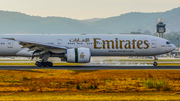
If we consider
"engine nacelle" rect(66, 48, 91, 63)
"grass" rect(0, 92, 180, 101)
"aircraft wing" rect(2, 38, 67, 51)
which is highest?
"aircraft wing" rect(2, 38, 67, 51)

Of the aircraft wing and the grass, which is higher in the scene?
the aircraft wing

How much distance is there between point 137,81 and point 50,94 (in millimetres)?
7585

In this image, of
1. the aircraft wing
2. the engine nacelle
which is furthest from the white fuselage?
the engine nacelle

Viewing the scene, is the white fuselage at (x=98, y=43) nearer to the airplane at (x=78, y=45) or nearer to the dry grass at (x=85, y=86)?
the airplane at (x=78, y=45)

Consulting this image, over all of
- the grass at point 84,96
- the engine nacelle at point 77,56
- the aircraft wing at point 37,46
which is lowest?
the grass at point 84,96

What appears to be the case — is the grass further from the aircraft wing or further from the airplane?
the airplane

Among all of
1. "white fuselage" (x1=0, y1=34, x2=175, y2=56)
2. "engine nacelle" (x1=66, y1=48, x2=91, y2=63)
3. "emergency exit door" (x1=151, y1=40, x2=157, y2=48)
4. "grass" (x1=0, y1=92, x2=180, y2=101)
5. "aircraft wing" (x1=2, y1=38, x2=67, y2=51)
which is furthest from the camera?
"emergency exit door" (x1=151, y1=40, x2=157, y2=48)

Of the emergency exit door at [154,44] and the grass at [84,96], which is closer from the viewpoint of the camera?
the grass at [84,96]

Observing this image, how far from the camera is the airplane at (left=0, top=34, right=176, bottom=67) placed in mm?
30422

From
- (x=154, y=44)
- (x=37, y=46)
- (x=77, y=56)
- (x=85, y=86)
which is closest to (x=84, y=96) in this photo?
(x=85, y=86)

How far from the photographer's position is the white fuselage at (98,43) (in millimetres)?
31625

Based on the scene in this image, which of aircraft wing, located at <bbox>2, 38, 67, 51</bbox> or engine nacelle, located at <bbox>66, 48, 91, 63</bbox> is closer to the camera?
engine nacelle, located at <bbox>66, 48, 91, 63</bbox>

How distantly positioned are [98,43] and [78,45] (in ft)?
8.46

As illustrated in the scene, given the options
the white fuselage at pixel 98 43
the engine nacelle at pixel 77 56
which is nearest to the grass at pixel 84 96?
the engine nacelle at pixel 77 56
